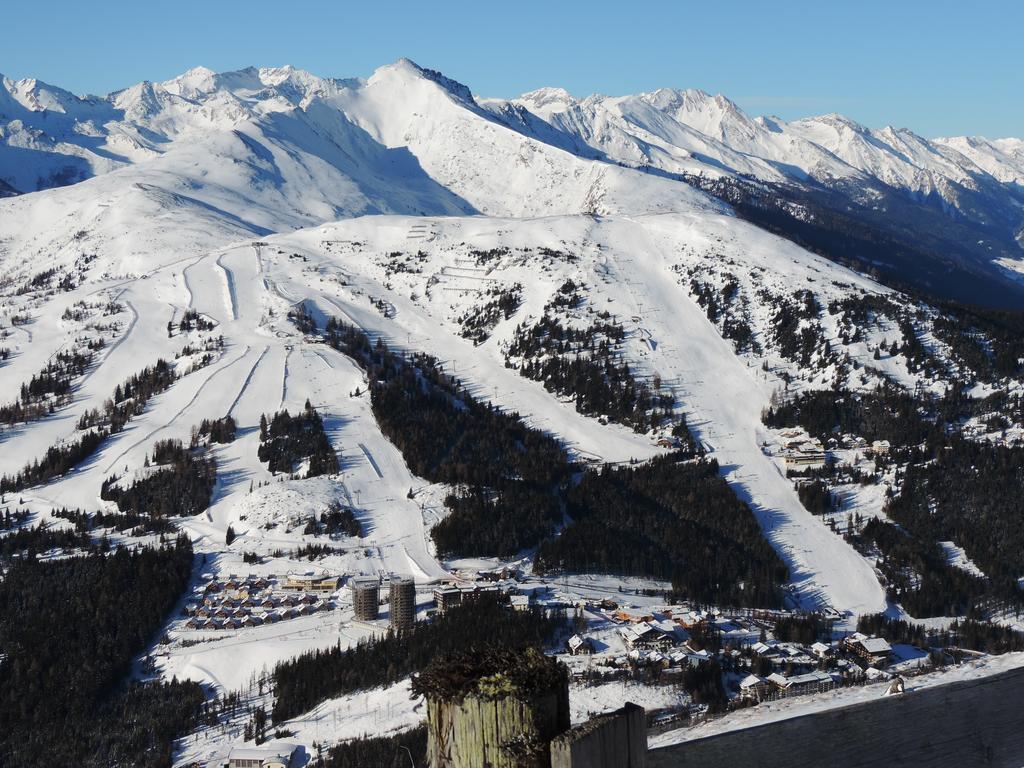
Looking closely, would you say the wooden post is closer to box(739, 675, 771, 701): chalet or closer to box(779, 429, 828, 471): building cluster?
box(739, 675, 771, 701): chalet

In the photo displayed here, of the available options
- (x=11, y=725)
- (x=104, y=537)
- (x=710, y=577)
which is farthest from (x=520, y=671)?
(x=104, y=537)

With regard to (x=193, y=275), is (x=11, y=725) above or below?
below

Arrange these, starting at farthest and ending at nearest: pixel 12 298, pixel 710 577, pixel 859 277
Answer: pixel 12 298, pixel 859 277, pixel 710 577

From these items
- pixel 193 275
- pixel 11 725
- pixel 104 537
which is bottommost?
pixel 11 725

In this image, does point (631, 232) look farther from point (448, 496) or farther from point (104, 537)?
point (104, 537)

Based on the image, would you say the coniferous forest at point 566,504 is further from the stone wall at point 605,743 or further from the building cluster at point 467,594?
the stone wall at point 605,743

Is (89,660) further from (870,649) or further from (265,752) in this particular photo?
(870,649)

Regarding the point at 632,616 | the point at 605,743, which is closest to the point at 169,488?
the point at 632,616
